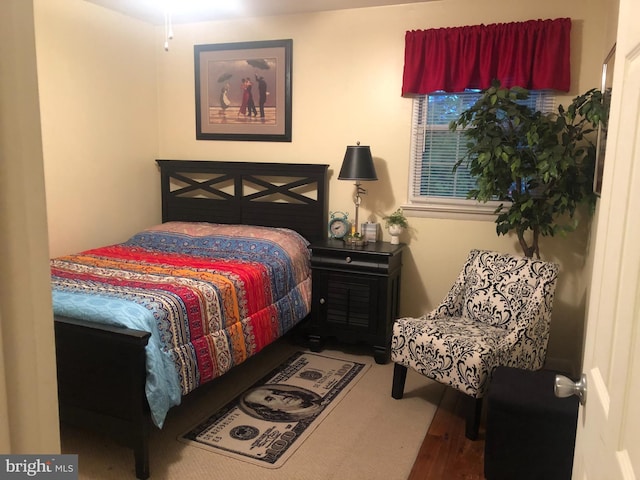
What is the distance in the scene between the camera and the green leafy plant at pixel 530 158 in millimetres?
2984

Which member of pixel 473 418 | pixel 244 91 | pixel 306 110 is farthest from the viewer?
pixel 244 91

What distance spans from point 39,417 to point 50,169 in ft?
11.1

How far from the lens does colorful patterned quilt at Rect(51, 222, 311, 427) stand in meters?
2.42

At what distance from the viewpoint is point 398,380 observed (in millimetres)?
3098

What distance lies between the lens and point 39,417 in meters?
0.68

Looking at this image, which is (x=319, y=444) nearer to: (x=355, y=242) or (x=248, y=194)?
(x=355, y=242)

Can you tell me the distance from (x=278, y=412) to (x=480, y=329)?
1206 mm

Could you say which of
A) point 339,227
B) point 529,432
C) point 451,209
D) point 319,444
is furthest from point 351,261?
point 529,432

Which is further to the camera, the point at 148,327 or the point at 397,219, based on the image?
the point at 397,219

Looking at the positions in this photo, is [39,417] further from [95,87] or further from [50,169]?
[95,87]

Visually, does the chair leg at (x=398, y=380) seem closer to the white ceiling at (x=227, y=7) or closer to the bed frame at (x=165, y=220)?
the bed frame at (x=165, y=220)

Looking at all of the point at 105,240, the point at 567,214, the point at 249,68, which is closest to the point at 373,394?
the point at 567,214

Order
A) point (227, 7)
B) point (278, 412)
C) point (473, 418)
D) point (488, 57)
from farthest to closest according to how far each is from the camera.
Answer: point (227, 7) → point (488, 57) → point (278, 412) → point (473, 418)

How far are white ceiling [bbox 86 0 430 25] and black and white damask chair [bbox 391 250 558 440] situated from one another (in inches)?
78.0
